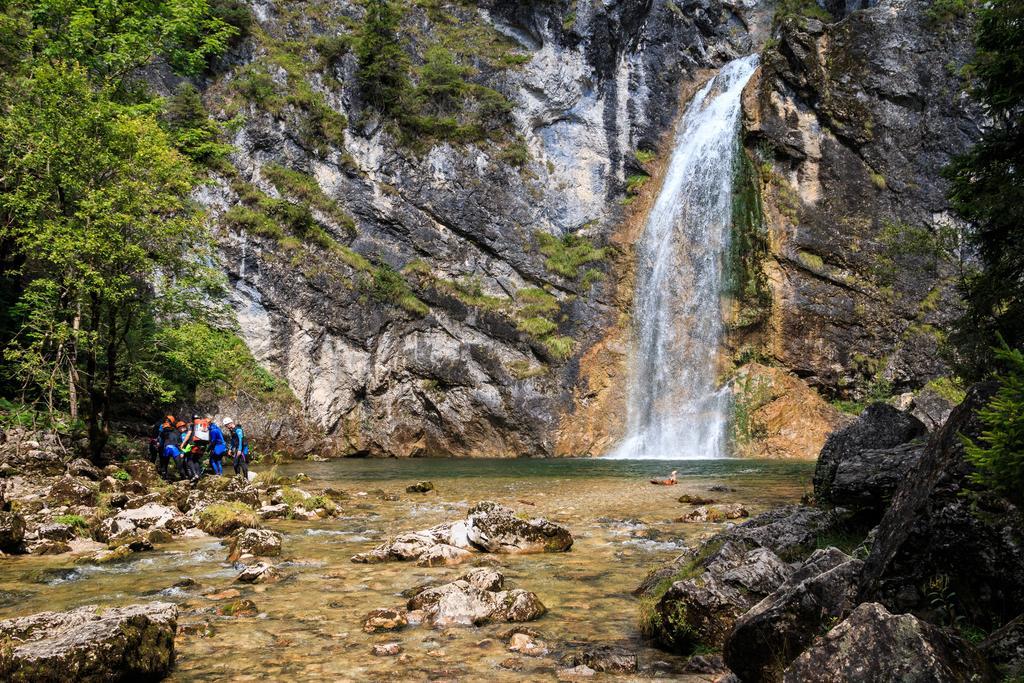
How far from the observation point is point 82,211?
1482cm

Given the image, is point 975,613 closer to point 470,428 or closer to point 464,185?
point 470,428

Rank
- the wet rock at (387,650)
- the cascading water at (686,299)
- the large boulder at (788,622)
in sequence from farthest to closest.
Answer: the cascading water at (686,299) < the wet rock at (387,650) < the large boulder at (788,622)

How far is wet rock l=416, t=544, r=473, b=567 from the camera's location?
330 inches

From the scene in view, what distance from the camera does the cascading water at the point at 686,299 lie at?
103 feet

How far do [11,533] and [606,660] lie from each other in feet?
27.3

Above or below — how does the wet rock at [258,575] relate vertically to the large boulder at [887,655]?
below

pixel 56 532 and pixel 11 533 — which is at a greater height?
pixel 11 533

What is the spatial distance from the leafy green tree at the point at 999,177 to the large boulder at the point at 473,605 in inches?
321

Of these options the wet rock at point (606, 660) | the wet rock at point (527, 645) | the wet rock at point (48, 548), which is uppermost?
the wet rock at point (606, 660)

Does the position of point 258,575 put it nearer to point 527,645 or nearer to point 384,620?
point 384,620

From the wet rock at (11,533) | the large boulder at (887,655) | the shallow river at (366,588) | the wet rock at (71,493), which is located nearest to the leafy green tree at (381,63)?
the shallow river at (366,588)

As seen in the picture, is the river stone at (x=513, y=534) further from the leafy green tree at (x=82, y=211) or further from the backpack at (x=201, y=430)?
the leafy green tree at (x=82, y=211)

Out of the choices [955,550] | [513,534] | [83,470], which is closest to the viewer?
[955,550]

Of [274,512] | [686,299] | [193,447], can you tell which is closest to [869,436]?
[274,512]
